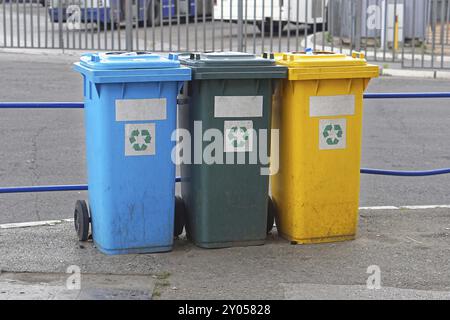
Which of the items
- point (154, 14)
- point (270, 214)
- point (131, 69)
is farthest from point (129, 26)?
point (131, 69)

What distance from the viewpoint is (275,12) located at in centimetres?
1817

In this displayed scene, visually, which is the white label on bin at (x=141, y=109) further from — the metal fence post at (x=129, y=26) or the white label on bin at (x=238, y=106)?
the metal fence post at (x=129, y=26)

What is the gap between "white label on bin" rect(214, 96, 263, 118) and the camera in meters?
6.91

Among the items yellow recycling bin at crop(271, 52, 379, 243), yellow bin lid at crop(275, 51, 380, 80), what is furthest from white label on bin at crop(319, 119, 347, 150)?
yellow bin lid at crop(275, 51, 380, 80)

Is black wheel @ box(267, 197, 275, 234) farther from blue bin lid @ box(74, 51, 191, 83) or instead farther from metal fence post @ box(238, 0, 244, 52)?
metal fence post @ box(238, 0, 244, 52)

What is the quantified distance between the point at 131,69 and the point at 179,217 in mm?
1233

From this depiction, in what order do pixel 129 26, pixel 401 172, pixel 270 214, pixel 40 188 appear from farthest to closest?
pixel 129 26 < pixel 401 172 < pixel 40 188 < pixel 270 214

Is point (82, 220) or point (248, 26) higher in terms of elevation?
point (248, 26)

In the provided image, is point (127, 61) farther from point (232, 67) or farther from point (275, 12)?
point (275, 12)

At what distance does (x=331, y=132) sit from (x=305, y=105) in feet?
0.96

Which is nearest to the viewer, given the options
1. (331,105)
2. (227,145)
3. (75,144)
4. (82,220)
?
(227,145)

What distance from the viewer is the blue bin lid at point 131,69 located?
6637 millimetres

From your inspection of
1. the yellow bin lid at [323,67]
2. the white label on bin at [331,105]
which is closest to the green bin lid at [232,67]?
the yellow bin lid at [323,67]

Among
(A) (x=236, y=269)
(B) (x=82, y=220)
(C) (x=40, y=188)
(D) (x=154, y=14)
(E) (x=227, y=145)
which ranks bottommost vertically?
(A) (x=236, y=269)
